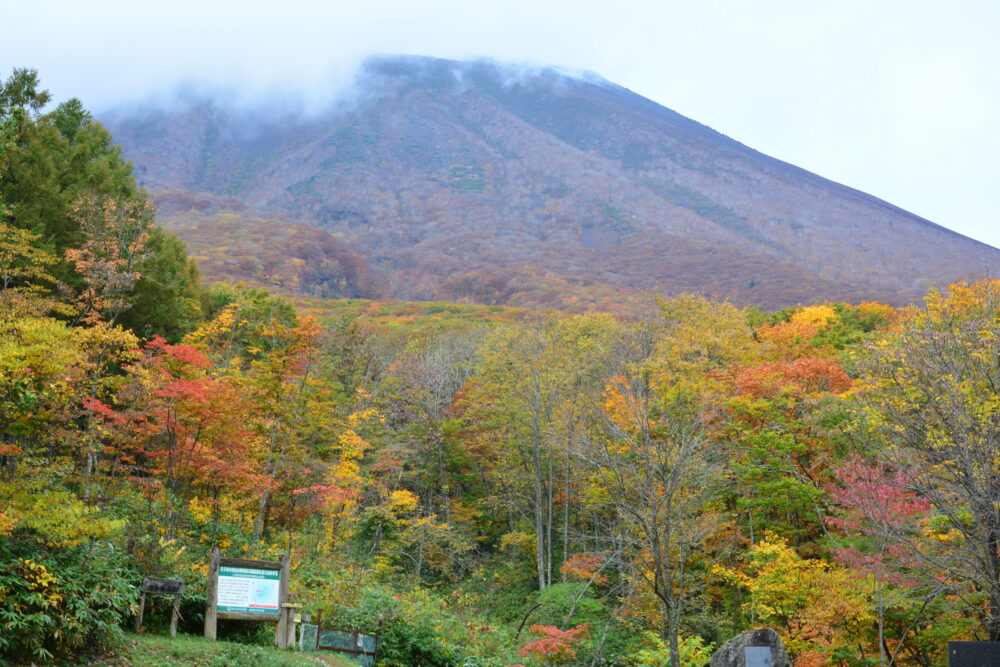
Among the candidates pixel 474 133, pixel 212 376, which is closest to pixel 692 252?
pixel 474 133

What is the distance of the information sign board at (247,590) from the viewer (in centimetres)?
1101

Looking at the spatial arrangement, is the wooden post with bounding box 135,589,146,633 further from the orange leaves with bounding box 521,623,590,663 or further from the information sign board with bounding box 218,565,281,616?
the orange leaves with bounding box 521,623,590,663

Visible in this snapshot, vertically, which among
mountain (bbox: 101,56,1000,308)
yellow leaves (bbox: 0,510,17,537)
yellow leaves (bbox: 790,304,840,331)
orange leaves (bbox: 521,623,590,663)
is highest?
mountain (bbox: 101,56,1000,308)

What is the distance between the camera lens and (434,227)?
134m

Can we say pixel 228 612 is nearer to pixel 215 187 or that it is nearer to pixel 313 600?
pixel 313 600

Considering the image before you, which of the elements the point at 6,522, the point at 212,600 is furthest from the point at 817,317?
the point at 6,522

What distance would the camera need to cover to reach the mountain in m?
99.6

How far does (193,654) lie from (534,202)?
133255 millimetres

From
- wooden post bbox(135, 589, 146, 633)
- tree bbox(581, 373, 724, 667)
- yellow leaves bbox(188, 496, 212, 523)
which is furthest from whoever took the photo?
yellow leaves bbox(188, 496, 212, 523)

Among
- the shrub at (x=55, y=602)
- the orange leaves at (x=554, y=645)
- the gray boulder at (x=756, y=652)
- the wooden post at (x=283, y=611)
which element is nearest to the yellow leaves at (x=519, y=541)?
the orange leaves at (x=554, y=645)

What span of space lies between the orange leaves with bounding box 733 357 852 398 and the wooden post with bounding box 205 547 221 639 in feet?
50.5

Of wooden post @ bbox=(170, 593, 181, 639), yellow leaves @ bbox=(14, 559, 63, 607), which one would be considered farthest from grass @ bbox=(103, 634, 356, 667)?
yellow leaves @ bbox=(14, 559, 63, 607)

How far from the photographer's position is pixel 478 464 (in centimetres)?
3089

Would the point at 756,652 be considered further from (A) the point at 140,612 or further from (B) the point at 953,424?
(A) the point at 140,612
